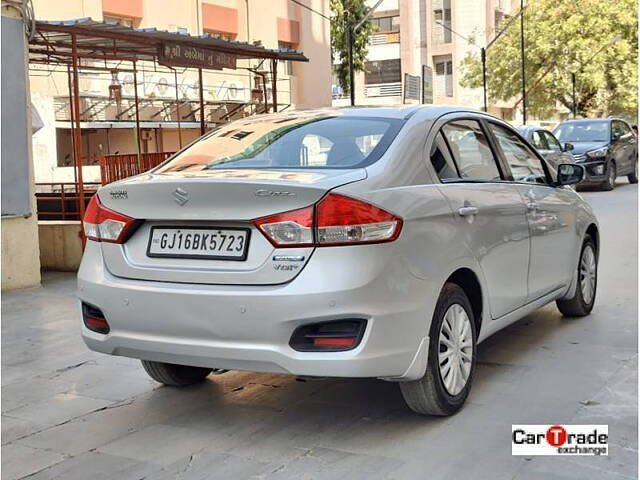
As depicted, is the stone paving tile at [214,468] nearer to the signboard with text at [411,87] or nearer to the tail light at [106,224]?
the tail light at [106,224]

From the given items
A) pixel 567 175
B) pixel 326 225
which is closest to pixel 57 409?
pixel 326 225

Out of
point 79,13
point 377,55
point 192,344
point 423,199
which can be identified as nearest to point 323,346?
point 192,344

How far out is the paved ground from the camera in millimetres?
4039

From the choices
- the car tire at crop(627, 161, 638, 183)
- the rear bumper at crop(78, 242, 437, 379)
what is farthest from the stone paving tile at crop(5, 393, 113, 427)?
the car tire at crop(627, 161, 638, 183)

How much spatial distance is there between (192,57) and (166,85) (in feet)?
42.0

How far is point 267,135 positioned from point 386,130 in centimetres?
75

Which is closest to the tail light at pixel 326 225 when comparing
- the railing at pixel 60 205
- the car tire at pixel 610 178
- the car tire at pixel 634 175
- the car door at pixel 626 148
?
the railing at pixel 60 205

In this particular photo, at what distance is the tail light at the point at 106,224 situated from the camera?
4469 millimetres

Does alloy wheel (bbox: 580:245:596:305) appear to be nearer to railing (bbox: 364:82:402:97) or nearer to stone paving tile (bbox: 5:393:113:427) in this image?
stone paving tile (bbox: 5:393:113:427)

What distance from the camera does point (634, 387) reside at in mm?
5078

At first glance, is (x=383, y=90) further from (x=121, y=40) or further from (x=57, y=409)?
(x=57, y=409)

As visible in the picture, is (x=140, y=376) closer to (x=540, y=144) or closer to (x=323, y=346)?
(x=323, y=346)

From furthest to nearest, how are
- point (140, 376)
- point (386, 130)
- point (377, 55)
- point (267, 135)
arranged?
point (377, 55), point (140, 376), point (267, 135), point (386, 130)

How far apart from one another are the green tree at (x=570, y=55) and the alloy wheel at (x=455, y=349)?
114ft
